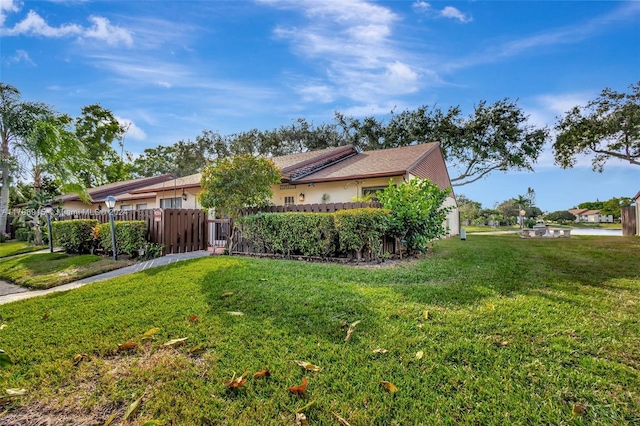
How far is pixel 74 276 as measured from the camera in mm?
7426

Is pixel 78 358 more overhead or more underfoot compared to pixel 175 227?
more underfoot

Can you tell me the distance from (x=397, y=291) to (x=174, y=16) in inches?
326

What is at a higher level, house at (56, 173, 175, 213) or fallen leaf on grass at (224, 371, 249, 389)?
house at (56, 173, 175, 213)

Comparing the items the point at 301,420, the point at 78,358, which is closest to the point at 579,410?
the point at 301,420

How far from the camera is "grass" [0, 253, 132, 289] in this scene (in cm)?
710

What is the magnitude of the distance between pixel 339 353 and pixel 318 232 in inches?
205

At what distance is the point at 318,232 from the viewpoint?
796 centimetres

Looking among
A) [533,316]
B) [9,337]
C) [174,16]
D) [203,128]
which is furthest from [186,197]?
[203,128]

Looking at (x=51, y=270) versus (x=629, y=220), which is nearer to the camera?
(x=51, y=270)

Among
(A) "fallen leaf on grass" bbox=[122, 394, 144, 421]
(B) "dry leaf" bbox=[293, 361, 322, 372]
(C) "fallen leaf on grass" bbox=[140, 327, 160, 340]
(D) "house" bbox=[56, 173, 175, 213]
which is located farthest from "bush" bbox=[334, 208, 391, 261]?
(D) "house" bbox=[56, 173, 175, 213]

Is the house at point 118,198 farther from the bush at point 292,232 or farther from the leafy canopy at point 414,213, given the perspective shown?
the leafy canopy at point 414,213

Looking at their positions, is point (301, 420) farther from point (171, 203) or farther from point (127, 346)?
point (171, 203)

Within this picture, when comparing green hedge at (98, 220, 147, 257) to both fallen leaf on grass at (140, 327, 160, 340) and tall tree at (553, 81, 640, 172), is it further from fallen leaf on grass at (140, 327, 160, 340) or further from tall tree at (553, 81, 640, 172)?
tall tree at (553, 81, 640, 172)

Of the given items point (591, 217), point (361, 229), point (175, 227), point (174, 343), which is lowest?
point (174, 343)
